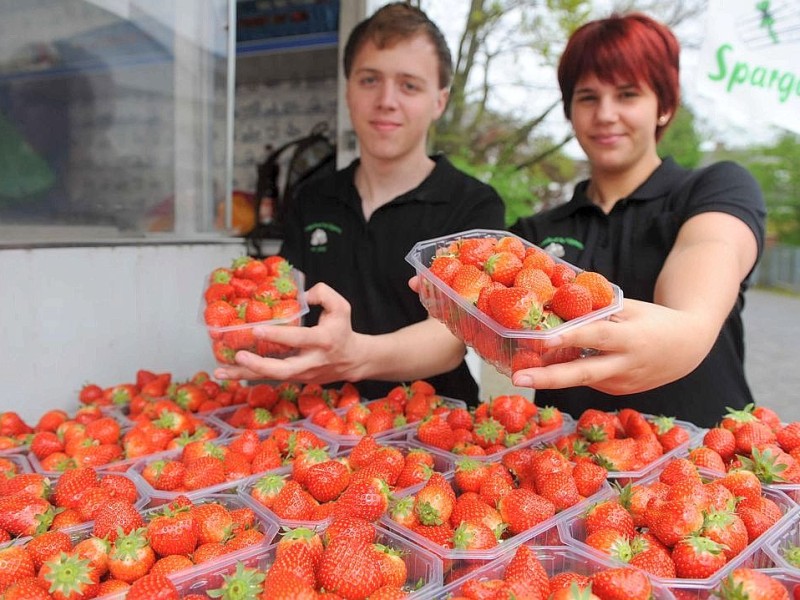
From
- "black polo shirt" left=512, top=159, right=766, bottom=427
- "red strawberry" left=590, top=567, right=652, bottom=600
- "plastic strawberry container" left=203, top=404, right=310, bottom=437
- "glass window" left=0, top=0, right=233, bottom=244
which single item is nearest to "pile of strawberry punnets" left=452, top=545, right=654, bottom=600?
"red strawberry" left=590, top=567, right=652, bottom=600

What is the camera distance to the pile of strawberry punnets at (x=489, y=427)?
4.87 feet

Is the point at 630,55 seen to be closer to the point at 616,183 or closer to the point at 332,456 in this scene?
the point at 616,183

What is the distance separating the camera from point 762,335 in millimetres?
8172

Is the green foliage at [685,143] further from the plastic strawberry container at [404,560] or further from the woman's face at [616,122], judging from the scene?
the plastic strawberry container at [404,560]

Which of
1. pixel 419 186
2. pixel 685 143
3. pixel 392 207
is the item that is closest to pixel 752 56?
pixel 419 186

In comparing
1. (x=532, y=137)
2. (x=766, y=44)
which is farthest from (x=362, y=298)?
(x=532, y=137)

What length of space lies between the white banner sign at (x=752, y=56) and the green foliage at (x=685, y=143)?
6307 mm

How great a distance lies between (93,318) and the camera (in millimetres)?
2215

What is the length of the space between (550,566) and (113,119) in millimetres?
2696

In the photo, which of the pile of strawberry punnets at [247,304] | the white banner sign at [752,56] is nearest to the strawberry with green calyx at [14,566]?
the pile of strawberry punnets at [247,304]

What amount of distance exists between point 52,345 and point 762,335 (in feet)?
28.0

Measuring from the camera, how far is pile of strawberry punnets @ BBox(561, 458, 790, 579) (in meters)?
0.95

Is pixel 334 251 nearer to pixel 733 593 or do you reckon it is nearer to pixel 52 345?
pixel 52 345

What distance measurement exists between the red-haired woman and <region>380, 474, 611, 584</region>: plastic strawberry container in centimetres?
57
